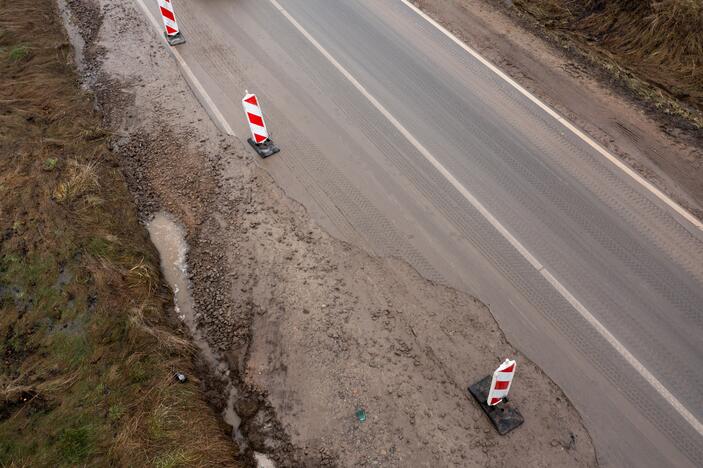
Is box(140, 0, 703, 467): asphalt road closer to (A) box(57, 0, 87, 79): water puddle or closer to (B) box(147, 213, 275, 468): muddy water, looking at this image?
(B) box(147, 213, 275, 468): muddy water

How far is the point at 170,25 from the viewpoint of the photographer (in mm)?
10516

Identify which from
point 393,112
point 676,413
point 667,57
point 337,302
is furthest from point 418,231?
point 667,57

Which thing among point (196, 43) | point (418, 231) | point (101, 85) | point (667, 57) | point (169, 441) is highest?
point (667, 57)

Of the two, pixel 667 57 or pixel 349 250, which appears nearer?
pixel 349 250

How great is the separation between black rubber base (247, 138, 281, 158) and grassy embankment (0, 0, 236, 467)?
230 cm

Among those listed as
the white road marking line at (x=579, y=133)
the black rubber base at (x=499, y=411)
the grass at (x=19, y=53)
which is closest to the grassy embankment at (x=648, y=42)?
the white road marking line at (x=579, y=133)

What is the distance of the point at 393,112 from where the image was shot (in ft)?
29.5

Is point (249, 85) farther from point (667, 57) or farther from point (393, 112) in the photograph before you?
point (667, 57)

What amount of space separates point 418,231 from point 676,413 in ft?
12.9

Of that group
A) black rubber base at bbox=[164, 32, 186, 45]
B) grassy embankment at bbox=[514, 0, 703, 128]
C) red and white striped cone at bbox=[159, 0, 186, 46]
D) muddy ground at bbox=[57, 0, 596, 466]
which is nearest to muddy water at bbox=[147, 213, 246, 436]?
muddy ground at bbox=[57, 0, 596, 466]

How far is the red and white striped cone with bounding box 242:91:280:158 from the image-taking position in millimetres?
7957

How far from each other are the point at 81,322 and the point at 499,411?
17.4 feet

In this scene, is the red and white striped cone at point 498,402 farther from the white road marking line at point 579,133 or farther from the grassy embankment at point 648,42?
the grassy embankment at point 648,42

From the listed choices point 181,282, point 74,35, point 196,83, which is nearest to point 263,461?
point 181,282
